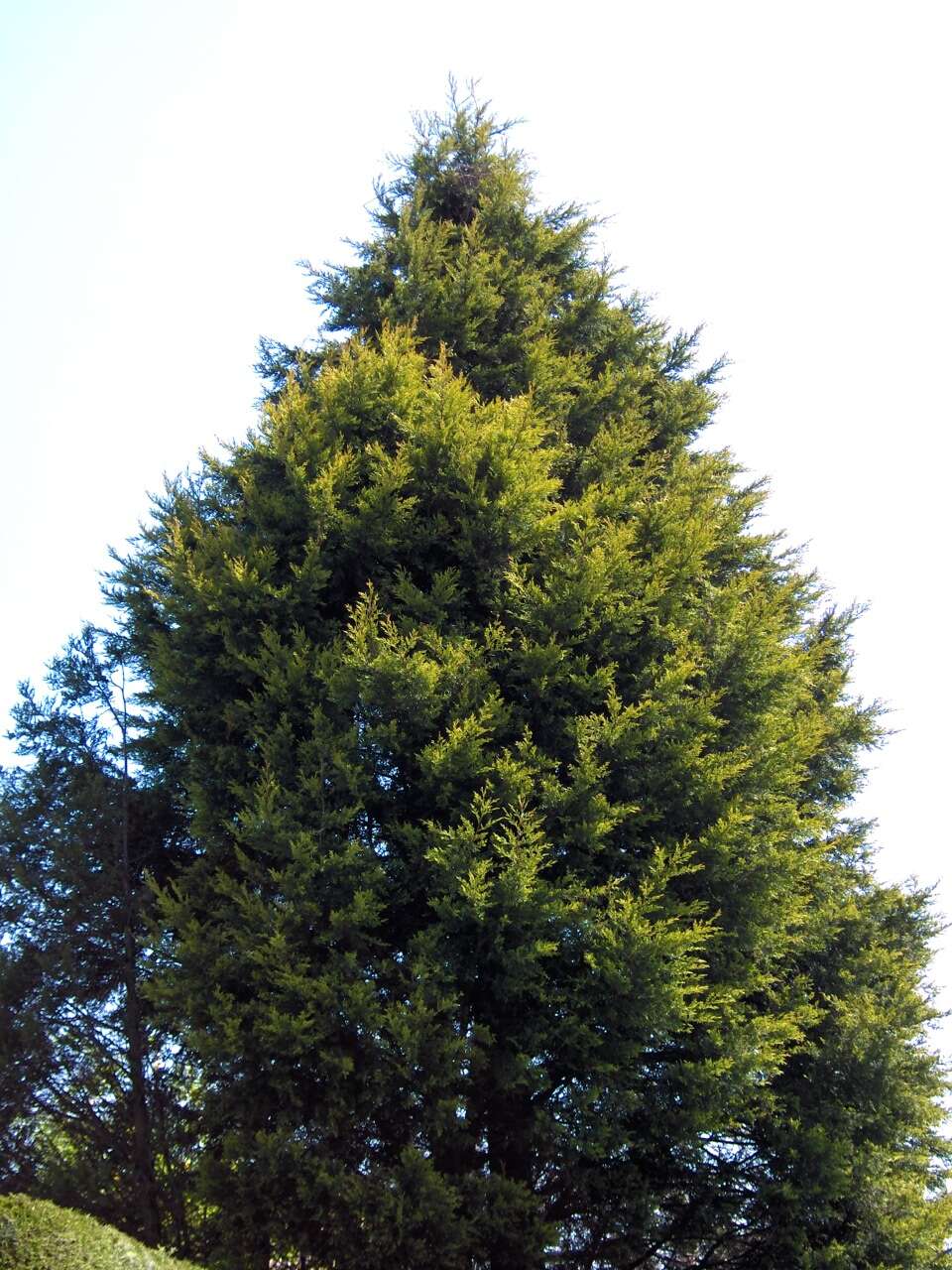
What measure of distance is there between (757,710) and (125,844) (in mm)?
5870

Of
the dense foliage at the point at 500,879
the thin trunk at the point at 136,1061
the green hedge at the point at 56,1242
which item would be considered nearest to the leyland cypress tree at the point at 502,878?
the dense foliage at the point at 500,879

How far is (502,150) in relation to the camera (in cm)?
1306

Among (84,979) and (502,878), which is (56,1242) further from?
(84,979)

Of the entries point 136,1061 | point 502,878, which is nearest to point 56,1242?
point 502,878

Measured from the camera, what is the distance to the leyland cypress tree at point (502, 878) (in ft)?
20.4

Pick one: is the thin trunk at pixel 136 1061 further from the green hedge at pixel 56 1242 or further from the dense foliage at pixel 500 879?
the green hedge at pixel 56 1242

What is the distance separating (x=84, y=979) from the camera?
26.8 ft

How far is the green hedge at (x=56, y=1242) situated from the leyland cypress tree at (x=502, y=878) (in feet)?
5.26

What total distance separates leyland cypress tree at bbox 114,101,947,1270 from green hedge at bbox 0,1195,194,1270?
5.26ft

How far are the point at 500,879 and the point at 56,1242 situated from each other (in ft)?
10.4

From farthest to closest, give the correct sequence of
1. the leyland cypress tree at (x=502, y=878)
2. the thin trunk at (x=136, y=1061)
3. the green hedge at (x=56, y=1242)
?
the thin trunk at (x=136, y=1061) < the leyland cypress tree at (x=502, y=878) < the green hedge at (x=56, y=1242)

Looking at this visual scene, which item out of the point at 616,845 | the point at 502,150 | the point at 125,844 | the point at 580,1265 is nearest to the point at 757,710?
the point at 616,845

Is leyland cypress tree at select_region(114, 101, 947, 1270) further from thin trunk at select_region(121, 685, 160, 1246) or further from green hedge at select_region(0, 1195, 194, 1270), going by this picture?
green hedge at select_region(0, 1195, 194, 1270)

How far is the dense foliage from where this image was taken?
6.23m
